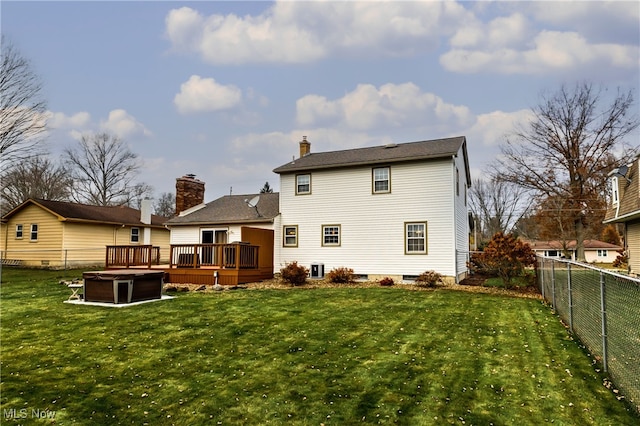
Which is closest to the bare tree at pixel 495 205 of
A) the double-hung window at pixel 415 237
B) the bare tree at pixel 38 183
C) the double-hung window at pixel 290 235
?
the double-hung window at pixel 415 237

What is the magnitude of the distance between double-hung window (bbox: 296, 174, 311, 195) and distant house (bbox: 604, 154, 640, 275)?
1317cm

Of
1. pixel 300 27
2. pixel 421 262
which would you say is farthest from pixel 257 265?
pixel 300 27

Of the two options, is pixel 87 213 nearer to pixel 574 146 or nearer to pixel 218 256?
pixel 218 256

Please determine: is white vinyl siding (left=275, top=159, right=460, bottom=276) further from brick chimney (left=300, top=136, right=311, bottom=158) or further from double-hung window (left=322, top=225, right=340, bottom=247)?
brick chimney (left=300, top=136, right=311, bottom=158)

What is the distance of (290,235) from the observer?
697 inches

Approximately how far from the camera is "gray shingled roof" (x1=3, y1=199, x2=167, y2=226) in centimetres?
2245

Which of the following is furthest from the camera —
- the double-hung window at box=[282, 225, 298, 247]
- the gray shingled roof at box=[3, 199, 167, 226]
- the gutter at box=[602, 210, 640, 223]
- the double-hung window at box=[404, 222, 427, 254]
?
the gray shingled roof at box=[3, 199, 167, 226]

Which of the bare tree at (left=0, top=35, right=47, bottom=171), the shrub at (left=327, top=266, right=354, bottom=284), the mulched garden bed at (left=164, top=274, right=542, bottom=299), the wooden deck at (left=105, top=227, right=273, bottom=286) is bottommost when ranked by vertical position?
the mulched garden bed at (left=164, top=274, right=542, bottom=299)

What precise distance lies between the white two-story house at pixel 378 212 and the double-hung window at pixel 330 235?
0.05 metres

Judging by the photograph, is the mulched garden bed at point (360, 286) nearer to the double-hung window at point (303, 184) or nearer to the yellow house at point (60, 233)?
the double-hung window at point (303, 184)

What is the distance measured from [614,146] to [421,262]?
822 inches

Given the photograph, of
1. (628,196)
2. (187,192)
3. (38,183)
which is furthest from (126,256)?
(38,183)

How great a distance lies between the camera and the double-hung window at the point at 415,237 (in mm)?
15258

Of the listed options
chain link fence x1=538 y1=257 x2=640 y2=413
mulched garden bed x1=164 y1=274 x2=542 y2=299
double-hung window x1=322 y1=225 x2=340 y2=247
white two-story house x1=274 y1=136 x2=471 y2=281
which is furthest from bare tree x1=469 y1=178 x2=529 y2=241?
chain link fence x1=538 y1=257 x2=640 y2=413
